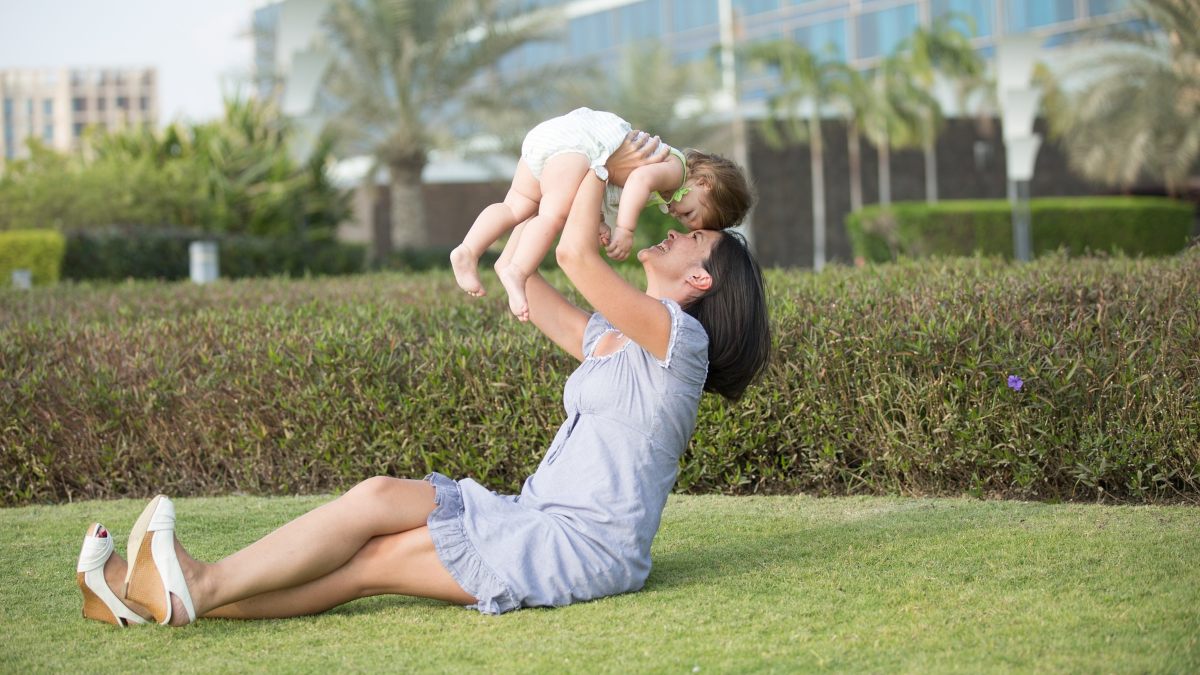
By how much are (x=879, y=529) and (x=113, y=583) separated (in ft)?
7.91

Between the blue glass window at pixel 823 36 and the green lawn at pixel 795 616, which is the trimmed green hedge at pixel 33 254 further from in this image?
the blue glass window at pixel 823 36

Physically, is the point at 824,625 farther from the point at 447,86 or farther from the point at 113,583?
the point at 447,86

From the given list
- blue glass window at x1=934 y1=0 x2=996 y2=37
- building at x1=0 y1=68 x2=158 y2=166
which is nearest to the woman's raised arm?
blue glass window at x1=934 y1=0 x2=996 y2=37

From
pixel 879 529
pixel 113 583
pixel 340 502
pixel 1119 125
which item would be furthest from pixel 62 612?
pixel 1119 125

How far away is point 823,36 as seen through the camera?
43062 millimetres

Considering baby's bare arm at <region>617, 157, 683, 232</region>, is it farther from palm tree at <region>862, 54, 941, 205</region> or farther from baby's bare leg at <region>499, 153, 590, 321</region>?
palm tree at <region>862, 54, 941, 205</region>

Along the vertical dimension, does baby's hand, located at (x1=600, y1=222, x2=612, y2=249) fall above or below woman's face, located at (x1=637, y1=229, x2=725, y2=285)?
above

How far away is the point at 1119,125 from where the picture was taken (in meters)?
28.3

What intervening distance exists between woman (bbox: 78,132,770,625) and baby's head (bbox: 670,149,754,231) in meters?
0.07

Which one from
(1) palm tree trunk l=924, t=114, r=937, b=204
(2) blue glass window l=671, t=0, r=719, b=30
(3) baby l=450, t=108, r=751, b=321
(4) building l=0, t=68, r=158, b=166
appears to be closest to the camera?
(3) baby l=450, t=108, r=751, b=321

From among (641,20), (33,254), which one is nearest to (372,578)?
(33,254)

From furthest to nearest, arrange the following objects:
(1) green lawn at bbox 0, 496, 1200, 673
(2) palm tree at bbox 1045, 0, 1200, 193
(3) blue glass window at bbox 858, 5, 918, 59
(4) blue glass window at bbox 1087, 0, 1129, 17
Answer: (3) blue glass window at bbox 858, 5, 918, 59 → (4) blue glass window at bbox 1087, 0, 1129, 17 → (2) palm tree at bbox 1045, 0, 1200, 193 → (1) green lawn at bbox 0, 496, 1200, 673

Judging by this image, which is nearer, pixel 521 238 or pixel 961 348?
pixel 521 238

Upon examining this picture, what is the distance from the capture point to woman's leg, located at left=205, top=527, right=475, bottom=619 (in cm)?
340
